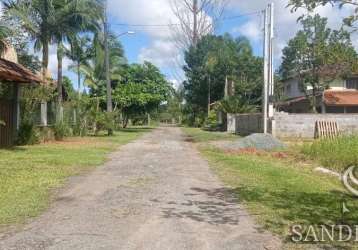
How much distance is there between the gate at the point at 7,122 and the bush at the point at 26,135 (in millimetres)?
534

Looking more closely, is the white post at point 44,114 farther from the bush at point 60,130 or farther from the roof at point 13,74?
the roof at point 13,74

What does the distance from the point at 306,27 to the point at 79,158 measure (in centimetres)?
3890

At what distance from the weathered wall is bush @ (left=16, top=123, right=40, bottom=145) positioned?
1420 cm

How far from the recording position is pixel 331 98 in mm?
50094

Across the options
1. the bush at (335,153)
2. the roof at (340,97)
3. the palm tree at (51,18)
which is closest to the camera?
the bush at (335,153)

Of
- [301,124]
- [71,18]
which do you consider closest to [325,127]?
[301,124]

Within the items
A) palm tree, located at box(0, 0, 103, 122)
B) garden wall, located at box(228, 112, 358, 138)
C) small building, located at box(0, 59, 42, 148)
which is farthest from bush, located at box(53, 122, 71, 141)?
garden wall, located at box(228, 112, 358, 138)

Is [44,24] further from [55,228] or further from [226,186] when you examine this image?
[55,228]

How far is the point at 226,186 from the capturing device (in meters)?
11.8

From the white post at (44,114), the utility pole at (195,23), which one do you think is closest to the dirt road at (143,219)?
the white post at (44,114)

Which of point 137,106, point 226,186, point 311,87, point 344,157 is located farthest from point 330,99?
point 226,186
